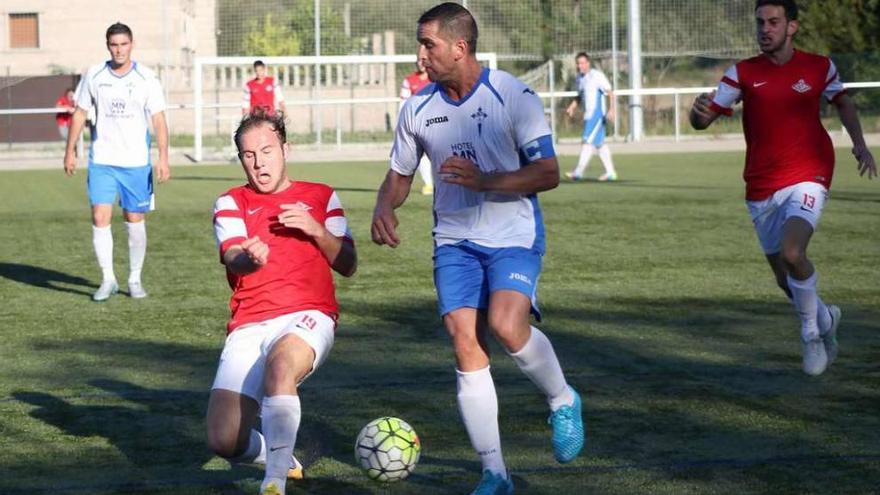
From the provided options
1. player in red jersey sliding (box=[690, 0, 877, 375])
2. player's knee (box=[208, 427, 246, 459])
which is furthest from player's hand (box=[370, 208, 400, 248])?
player in red jersey sliding (box=[690, 0, 877, 375])

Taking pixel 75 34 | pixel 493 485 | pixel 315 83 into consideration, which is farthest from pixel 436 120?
pixel 75 34

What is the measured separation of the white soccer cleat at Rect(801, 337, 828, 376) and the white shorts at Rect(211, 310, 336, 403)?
326cm

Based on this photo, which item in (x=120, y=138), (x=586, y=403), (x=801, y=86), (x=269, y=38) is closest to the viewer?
(x=586, y=403)

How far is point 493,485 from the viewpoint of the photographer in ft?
17.7

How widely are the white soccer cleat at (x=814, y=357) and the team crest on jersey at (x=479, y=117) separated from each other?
2963 millimetres

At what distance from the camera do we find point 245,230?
5.69 m

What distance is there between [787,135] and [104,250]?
5682 millimetres

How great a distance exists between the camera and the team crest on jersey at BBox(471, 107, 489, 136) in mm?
5750

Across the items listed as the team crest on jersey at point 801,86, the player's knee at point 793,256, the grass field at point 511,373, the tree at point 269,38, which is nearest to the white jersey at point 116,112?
the grass field at point 511,373

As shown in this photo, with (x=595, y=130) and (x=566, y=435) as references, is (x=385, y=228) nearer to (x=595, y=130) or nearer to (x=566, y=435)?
(x=566, y=435)

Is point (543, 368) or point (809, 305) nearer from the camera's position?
point (543, 368)

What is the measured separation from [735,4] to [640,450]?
32.7 meters

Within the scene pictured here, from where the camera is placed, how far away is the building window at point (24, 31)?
4878 cm

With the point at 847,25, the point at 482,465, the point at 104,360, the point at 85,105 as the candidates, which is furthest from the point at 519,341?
the point at 847,25
